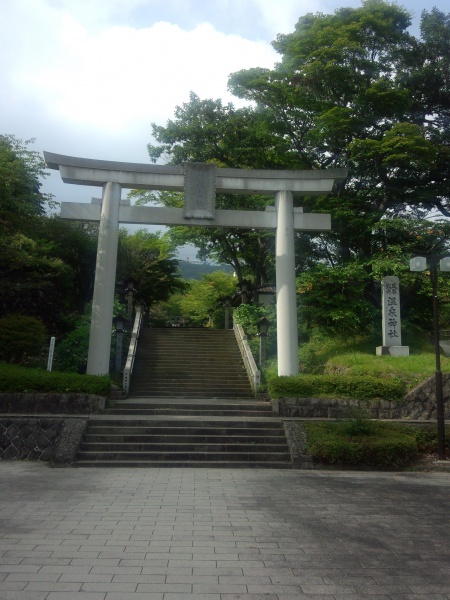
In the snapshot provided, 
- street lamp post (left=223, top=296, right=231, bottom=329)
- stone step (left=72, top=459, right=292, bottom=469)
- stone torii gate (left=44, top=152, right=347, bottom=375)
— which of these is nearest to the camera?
stone step (left=72, top=459, right=292, bottom=469)

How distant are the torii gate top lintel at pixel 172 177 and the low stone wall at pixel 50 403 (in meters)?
6.89

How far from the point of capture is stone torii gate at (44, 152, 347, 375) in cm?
1561

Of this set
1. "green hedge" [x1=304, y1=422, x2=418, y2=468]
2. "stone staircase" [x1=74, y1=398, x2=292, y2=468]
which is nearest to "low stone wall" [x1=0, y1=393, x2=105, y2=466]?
"stone staircase" [x1=74, y1=398, x2=292, y2=468]

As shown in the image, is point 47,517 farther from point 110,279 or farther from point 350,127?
point 350,127

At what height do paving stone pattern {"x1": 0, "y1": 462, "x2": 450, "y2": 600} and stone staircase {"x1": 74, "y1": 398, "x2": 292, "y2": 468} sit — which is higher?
stone staircase {"x1": 74, "y1": 398, "x2": 292, "y2": 468}

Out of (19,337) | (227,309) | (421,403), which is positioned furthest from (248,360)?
(227,309)

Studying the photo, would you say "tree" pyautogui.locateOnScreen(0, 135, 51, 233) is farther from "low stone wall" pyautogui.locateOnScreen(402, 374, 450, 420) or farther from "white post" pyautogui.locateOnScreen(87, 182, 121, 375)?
"low stone wall" pyautogui.locateOnScreen(402, 374, 450, 420)

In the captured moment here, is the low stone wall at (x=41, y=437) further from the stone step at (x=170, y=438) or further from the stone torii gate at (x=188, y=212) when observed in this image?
the stone torii gate at (x=188, y=212)

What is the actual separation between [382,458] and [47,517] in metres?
6.96

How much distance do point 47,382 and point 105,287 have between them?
356cm

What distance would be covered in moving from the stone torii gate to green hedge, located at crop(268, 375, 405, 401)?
1501mm

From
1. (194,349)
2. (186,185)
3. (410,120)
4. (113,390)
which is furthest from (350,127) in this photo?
(113,390)

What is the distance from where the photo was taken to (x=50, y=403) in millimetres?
13250

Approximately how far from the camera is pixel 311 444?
1085cm
